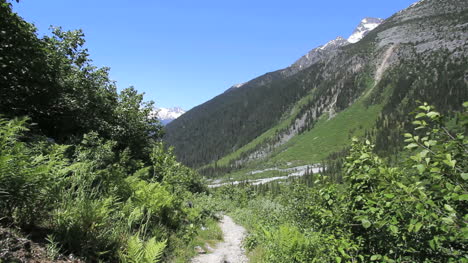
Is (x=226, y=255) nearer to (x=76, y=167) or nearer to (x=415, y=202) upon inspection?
(x=76, y=167)

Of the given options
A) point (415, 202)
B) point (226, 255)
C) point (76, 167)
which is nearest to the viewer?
point (415, 202)

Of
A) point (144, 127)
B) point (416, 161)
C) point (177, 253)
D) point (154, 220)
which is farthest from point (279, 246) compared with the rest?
point (144, 127)

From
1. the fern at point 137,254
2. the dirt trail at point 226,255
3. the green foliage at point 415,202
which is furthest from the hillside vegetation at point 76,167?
the green foliage at point 415,202

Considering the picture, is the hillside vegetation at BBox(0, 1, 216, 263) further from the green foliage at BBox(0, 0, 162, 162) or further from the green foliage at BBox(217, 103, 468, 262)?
the green foliage at BBox(217, 103, 468, 262)

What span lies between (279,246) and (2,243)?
5.69m

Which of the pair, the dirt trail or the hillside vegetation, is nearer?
the hillside vegetation

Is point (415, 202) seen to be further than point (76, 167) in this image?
No

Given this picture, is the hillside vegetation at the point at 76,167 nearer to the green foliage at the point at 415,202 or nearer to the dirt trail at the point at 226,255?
the dirt trail at the point at 226,255

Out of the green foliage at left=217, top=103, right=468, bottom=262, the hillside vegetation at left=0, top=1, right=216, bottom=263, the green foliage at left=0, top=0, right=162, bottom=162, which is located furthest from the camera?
the green foliage at left=0, top=0, right=162, bottom=162

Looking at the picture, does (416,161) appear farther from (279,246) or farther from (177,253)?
(177,253)

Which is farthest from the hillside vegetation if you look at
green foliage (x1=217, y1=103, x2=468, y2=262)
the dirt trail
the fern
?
green foliage (x1=217, y1=103, x2=468, y2=262)


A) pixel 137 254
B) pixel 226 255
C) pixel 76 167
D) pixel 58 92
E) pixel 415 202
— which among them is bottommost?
pixel 226 255

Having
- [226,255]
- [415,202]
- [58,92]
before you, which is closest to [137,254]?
[415,202]

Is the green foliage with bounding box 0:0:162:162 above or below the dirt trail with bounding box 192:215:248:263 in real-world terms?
above
